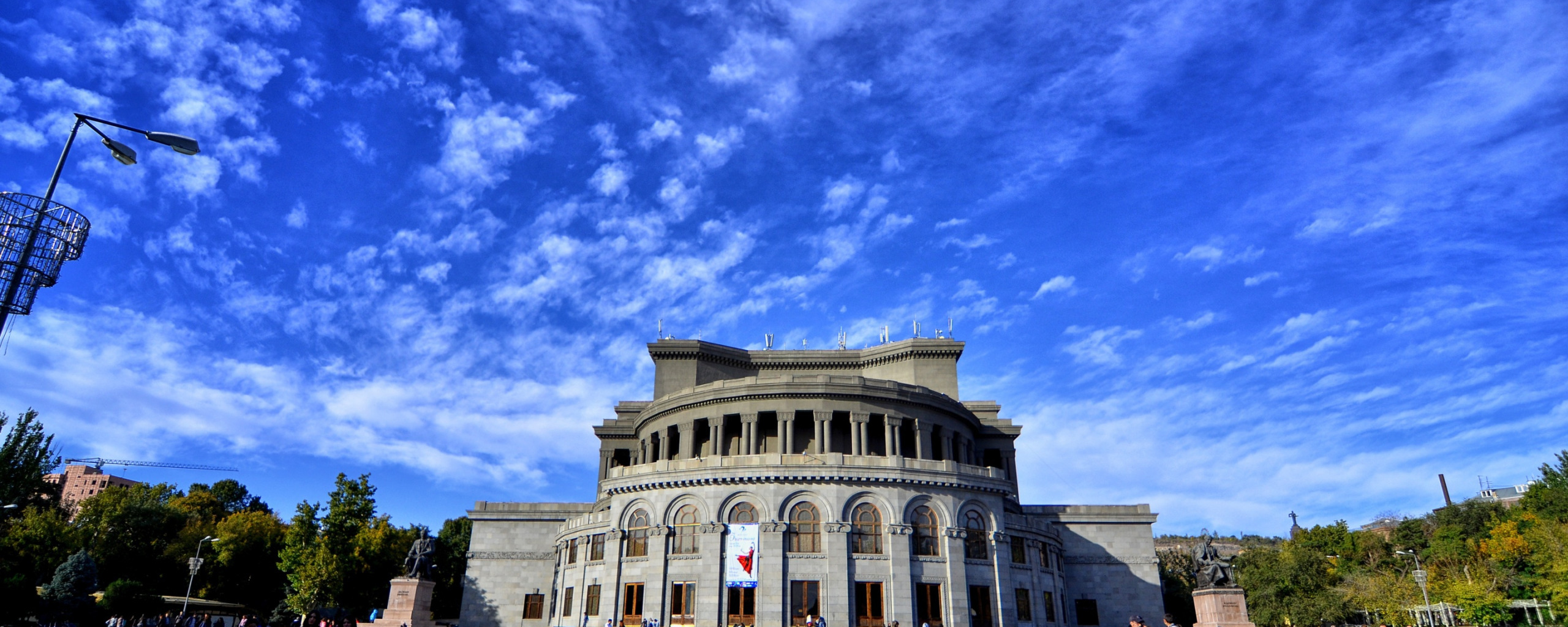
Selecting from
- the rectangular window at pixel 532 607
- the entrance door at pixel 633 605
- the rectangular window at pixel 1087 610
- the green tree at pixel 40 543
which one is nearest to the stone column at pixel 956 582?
the rectangular window at pixel 1087 610

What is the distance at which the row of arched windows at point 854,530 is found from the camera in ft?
131

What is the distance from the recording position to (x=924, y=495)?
135 feet

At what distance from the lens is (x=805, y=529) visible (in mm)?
40000

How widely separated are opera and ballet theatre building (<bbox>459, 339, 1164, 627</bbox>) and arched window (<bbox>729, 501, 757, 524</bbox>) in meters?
0.06

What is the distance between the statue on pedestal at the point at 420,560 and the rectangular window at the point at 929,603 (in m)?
24.3

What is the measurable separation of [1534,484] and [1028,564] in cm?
5030

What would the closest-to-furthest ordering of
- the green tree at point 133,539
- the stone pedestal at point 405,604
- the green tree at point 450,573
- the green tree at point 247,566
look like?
the stone pedestal at point 405,604 < the green tree at point 133,539 < the green tree at point 247,566 < the green tree at point 450,573

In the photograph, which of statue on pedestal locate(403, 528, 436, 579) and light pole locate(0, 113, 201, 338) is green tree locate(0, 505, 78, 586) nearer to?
statue on pedestal locate(403, 528, 436, 579)

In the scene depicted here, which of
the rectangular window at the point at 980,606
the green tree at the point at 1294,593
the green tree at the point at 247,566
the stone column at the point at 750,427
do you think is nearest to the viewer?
the rectangular window at the point at 980,606

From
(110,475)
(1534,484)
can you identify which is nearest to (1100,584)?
(1534,484)

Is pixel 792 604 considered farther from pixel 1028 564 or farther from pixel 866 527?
pixel 1028 564

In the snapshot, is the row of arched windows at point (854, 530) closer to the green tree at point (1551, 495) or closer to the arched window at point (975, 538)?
the arched window at point (975, 538)

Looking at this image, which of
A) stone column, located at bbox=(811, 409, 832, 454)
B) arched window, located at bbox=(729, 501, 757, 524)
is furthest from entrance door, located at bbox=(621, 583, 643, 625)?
stone column, located at bbox=(811, 409, 832, 454)

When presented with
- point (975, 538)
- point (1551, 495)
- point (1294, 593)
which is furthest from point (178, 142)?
point (1551, 495)
